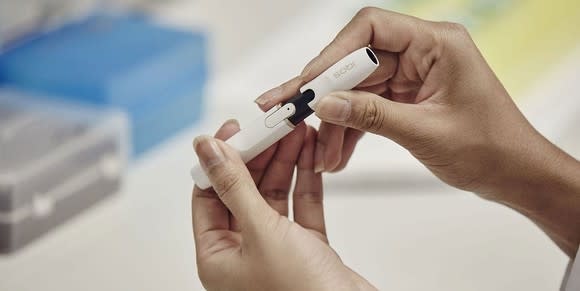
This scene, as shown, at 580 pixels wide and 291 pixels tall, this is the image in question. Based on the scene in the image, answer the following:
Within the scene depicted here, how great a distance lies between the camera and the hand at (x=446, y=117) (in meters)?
0.64

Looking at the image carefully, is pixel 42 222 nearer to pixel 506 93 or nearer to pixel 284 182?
pixel 284 182

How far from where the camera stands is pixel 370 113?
0.60 m

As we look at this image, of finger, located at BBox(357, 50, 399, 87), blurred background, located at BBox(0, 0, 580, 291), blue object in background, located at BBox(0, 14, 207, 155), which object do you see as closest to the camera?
finger, located at BBox(357, 50, 399, 87)

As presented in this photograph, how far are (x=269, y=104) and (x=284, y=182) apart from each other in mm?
100

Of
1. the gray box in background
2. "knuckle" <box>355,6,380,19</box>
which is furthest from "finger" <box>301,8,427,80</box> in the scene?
the gray box in background

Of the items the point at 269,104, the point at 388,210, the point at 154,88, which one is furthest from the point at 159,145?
the point at 269,104

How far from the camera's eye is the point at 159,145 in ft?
3.65

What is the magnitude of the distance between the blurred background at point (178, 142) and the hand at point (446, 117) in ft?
0.33

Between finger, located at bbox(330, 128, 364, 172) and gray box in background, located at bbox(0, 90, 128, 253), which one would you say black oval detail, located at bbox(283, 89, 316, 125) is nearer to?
finger, located at bbox(330, 128, 364, 172)

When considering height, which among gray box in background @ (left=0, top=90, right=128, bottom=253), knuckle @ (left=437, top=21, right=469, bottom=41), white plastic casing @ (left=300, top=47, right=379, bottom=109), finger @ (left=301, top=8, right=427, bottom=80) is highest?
gray box in background @ (left=0, top=90, right=128, bottom=253)

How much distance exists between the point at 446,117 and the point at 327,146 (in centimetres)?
11

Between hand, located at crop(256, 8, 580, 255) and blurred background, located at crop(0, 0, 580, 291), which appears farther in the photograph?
blurred background, located at crop(0, 0, 580, 291)

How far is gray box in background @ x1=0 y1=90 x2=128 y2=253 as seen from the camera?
0.89m

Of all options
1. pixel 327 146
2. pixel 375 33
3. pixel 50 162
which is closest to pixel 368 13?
pixel 375 33
